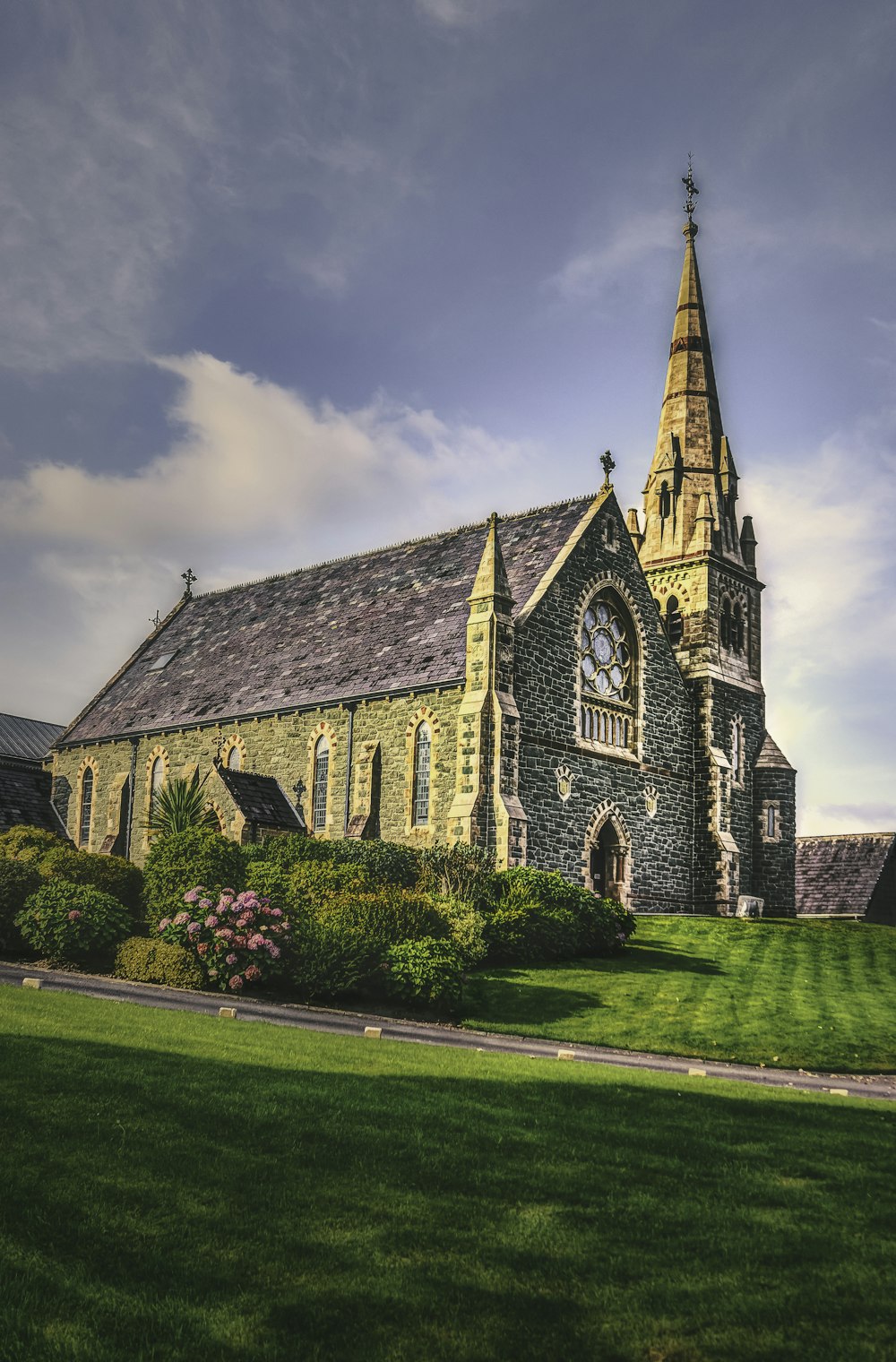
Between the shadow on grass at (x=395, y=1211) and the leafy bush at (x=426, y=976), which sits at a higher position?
the leafy bush at (x=426, y=976)

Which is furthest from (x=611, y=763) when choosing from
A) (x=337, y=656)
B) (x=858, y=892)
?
(x=858, y=892)

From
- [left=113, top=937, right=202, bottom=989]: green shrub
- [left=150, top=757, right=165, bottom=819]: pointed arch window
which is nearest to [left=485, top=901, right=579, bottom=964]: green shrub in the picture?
[left=113, top=937, right=202, bottom=989]: green shrub

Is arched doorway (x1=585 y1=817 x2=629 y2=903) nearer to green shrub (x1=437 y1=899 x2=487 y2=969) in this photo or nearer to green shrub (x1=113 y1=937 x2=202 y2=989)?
green shrub (x1=437 y1=899 x2=487 y2=969)

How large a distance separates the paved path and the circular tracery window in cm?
1841

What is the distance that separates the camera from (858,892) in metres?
53.2

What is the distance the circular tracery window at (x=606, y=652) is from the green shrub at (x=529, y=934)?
33.5 ft

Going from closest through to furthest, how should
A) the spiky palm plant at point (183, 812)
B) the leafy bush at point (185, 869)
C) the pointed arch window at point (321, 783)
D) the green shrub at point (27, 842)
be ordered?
1. the leafy bush at point (185, 869)
2. the green shrub at point (27, 842)
3. the spiky palm plant at point (183, 812)
4. the pointed arch window at point (321, 783)

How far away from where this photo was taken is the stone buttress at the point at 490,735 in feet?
109

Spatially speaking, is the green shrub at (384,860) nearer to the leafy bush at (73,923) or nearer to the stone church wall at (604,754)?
the stone church wall at (604,754)

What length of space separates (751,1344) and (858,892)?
49.8m

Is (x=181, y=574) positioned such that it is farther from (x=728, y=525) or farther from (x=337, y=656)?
(x=728, y=525)

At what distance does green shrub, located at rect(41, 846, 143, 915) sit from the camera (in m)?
30.1

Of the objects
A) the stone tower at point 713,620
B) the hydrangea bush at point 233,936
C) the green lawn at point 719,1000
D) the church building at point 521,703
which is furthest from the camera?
the stone tower at point 713,620

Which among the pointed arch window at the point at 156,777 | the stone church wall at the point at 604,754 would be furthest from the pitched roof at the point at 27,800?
the stone church wall at the point at 604,754
